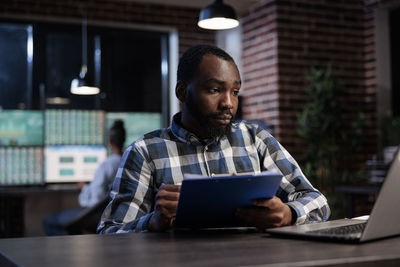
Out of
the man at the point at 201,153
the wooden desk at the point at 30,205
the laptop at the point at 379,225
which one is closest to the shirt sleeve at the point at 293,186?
the man at the point at 201,153

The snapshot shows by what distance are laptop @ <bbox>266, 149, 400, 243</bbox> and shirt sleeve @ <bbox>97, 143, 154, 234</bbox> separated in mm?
466

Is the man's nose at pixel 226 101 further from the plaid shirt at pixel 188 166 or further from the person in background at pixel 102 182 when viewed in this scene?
the person in background at pixel 102 182

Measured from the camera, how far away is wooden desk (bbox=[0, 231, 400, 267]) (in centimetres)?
85

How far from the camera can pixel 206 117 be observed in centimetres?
157

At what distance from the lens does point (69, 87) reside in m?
5.84

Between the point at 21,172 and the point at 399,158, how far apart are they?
197 inches

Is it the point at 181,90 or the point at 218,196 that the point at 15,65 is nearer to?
the point at 181,90

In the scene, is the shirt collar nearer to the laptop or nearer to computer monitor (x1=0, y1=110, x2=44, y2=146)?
the laptop

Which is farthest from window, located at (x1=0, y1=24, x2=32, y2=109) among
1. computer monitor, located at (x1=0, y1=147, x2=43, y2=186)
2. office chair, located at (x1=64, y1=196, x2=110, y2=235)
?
office chair, located at (x1=64, y1=196, x2=110, y2=235)

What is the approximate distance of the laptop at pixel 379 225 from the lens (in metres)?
1.01

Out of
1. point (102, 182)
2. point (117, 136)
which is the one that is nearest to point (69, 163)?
point (117, 136)

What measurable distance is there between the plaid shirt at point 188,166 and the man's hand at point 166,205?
0.13 meters

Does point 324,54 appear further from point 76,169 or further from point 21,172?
point 21,172

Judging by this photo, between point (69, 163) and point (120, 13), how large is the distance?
178cm
